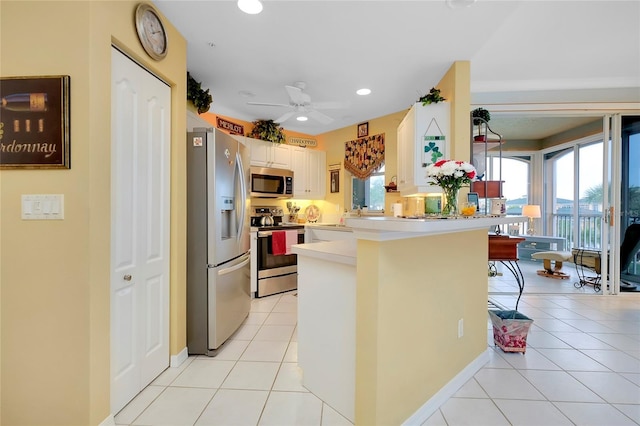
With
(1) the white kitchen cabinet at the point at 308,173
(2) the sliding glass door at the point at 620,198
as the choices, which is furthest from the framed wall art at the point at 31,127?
(2) the sliding glass door at the point at 620,198

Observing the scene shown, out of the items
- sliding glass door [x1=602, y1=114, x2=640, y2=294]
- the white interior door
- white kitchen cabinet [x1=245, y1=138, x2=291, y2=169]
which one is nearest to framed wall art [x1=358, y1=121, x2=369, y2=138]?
white kitchen cabinet [x1=245, y1=138, x2=291, y2=169]

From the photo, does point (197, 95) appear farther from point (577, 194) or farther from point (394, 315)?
point (577, 194)

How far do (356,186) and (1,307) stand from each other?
4282 millimetres

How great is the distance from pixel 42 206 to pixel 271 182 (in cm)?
312

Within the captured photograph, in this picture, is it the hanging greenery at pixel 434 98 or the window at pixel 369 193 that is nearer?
the hanging greenery at pixel 434 98

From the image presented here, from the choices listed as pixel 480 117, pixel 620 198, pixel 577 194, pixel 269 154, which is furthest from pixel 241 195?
pixel 577 194

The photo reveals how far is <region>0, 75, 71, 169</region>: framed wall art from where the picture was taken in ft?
4.59

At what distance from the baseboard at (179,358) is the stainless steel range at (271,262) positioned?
162cm

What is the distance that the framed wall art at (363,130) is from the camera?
179 inches

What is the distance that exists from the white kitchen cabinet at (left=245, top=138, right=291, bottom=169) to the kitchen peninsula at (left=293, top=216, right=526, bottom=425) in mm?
2797

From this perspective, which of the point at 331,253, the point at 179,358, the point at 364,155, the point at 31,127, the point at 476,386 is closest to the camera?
the point at 31,127

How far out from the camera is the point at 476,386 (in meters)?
1.90

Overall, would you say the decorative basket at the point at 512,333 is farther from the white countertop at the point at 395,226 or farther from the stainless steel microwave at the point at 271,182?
the stainless steel microwave at the point at 271,182

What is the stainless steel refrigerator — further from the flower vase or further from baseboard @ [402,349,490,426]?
the flower vase
